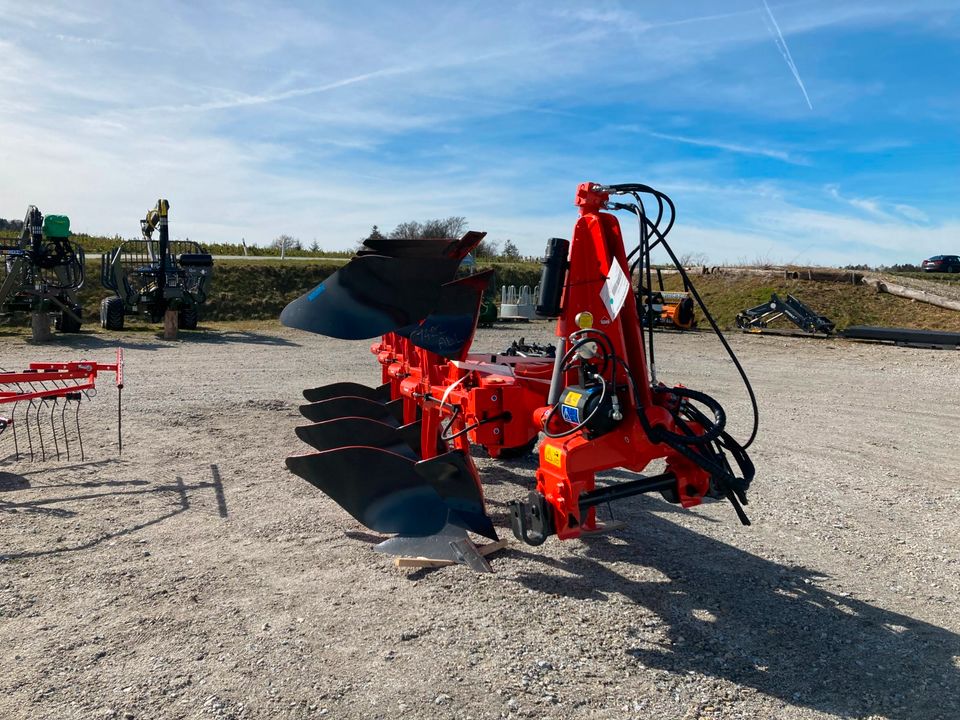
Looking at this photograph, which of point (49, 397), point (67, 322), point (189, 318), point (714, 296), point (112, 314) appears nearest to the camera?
point (49, 397)

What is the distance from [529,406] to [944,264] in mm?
36906

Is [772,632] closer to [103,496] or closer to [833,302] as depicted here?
[103,496]

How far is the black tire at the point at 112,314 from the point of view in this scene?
55.2 feet

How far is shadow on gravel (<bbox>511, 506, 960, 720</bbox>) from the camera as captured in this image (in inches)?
129

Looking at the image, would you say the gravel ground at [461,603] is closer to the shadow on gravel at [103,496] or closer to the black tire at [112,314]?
the shadow on gravel at [103,496]

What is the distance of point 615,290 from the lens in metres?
3.83

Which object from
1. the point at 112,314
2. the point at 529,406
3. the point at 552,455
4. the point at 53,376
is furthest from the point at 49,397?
the point at 112,314

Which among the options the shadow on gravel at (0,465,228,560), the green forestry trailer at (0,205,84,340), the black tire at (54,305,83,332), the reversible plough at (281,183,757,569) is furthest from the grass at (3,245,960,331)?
the reversible plough at (281,183,757,569)

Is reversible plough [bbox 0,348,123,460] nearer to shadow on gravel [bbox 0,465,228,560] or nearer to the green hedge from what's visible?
shadow on gravel [bbox 0,465,228,560]

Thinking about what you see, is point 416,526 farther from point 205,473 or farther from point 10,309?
point 10,309

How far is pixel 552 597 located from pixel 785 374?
34.7 feet

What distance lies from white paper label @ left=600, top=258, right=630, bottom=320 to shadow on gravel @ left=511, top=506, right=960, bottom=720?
156 centimetres

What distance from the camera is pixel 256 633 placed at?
3572 millimetres

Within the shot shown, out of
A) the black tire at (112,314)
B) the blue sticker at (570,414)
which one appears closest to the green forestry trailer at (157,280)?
the black tire at (112,314)
